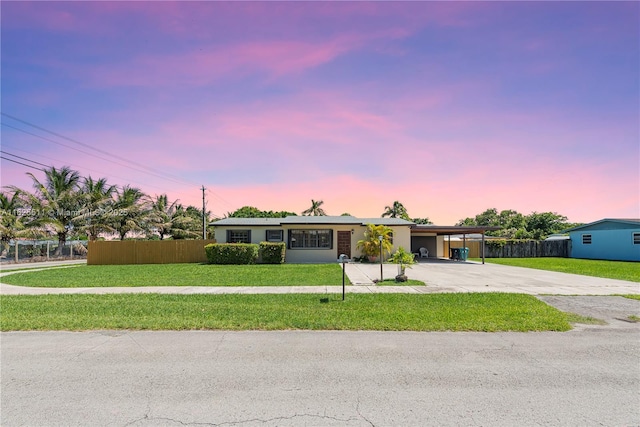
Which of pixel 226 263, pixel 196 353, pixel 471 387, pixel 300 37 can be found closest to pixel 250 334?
pixel 196 353

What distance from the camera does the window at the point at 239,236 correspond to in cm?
2173

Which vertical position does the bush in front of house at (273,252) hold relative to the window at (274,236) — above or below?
below

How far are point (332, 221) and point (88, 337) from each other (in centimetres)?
1714

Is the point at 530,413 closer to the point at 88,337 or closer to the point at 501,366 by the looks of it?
the point at 501,366

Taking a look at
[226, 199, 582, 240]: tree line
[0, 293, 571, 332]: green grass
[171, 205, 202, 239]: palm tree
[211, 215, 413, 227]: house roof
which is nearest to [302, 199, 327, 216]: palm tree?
[226, 199, 582, 240]: tree line

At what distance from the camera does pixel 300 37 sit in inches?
399

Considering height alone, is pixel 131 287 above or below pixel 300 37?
below

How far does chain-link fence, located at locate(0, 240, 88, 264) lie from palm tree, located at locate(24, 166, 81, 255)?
0.47 metres

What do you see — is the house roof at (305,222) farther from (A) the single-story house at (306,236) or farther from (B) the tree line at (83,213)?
(B) the tree line at (83,213)

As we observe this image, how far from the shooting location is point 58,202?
2708 cm

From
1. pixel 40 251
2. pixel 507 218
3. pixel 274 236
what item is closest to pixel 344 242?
pixel 274 236

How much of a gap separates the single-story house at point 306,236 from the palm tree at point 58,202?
15457 mm

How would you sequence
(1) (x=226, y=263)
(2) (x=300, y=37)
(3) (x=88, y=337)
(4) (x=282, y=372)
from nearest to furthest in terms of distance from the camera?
1. (4) (x=282, y=372)
2. (3) (x=88, y=337)
3. (2) (x=300, y=37)
4. (1) (x=226, y=263)

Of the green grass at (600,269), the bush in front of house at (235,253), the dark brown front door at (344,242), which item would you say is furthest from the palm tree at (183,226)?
the green grass at (600,269)
